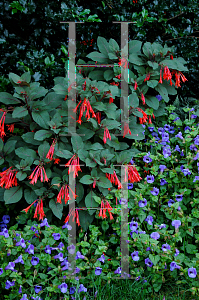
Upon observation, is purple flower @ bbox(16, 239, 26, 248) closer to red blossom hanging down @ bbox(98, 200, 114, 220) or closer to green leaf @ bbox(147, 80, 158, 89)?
red blossom hanging down @ bbox(98, 200, 114, 220)

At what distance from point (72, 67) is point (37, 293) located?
1.72 metres

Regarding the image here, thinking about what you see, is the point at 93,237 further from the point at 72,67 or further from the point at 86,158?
the point at 72,67

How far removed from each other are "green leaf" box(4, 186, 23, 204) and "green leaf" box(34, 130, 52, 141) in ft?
1.58

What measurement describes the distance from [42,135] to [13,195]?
543mm

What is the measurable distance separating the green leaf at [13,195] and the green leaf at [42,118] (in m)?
0.56

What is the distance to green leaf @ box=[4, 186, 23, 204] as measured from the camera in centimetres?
241

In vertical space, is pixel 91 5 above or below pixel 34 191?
above

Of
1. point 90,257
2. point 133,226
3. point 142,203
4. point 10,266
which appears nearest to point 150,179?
point 142,203

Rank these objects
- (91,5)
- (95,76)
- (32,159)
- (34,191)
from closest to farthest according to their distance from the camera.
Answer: (32,159), (34,191), (95,76), (91,5)

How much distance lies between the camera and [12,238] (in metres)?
2.23

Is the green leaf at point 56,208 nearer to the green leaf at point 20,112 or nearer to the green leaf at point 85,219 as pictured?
the green leaf at point 85,219

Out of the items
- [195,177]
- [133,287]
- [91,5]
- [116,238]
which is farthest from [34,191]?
[91,5]

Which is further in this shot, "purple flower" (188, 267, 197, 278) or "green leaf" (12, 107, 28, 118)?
"green leaf" (12, 107, 28, 118)

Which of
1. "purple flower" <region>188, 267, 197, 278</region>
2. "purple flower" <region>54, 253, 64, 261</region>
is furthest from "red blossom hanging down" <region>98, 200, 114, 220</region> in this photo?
"purple flower" <region>188, 267, 197, 278</region>
